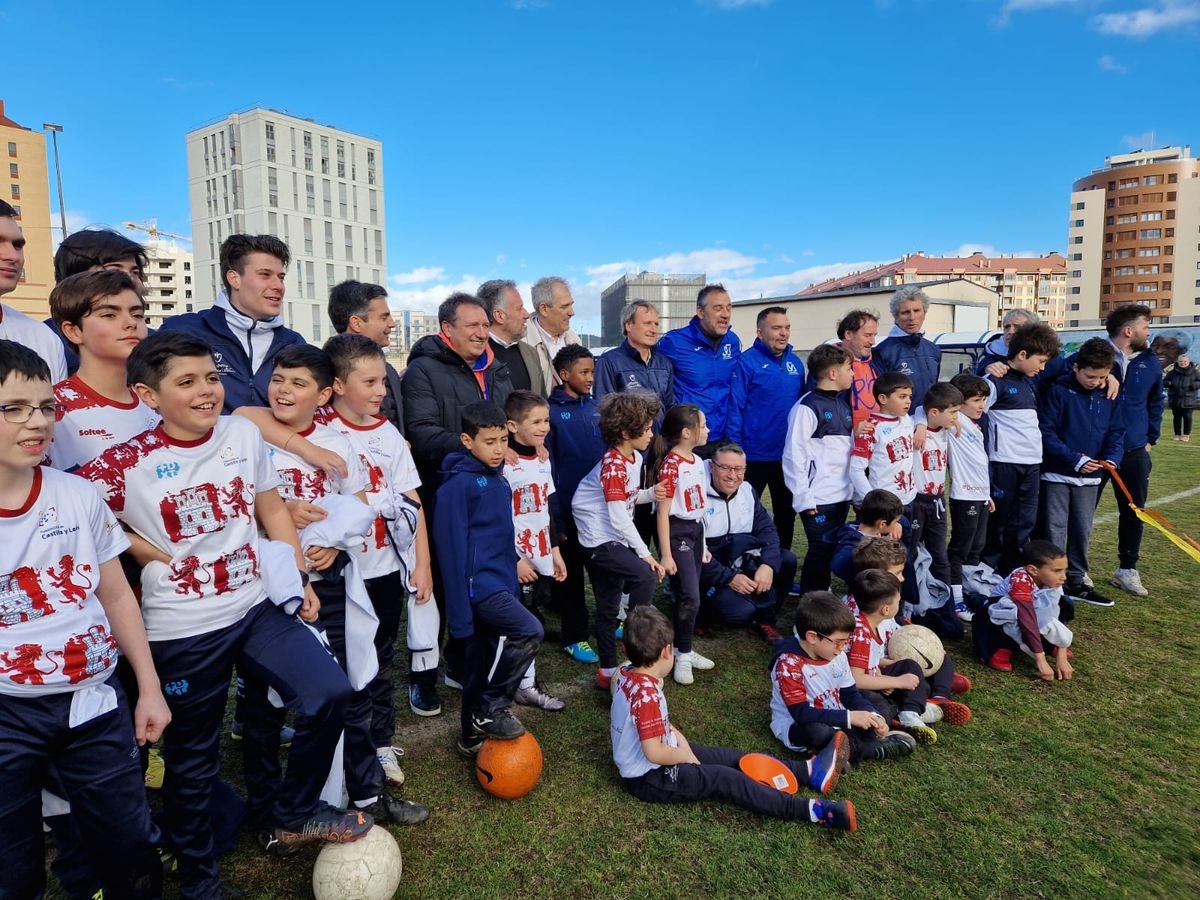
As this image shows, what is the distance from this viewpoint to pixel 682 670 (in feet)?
14.5

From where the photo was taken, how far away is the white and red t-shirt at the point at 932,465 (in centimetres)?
529

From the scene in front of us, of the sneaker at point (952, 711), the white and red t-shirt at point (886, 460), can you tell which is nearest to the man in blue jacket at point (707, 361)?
the white and red t-shirt at point (886, 460)

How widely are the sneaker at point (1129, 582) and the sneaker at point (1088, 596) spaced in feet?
1.07

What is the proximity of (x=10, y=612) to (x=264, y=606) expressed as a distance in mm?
745

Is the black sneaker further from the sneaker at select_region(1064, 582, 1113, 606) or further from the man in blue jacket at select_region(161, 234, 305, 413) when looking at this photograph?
the man in blue jacket at select_region(161, 234, 305, 413)

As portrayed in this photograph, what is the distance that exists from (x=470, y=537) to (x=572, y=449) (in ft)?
5.27

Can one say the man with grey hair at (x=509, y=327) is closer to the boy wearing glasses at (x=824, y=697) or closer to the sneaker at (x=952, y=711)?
the boy wearing glasses at (x=824, y=697)

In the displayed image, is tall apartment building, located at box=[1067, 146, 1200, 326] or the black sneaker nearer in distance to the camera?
the black sneaker

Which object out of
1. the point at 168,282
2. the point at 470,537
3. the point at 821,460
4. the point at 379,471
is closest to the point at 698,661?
the point at 821,460

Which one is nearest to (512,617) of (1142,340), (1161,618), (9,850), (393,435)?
(393,435)

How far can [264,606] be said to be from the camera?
2.57m

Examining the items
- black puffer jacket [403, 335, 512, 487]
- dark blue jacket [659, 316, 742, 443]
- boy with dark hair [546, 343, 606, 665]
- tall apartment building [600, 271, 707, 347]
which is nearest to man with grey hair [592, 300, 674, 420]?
dark blue jacket [659, 316, 742, 443]

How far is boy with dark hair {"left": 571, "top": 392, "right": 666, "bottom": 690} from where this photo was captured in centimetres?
427

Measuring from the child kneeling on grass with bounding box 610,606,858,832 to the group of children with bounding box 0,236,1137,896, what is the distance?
0.5 inches
